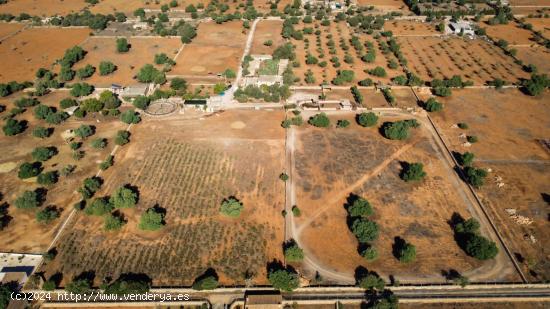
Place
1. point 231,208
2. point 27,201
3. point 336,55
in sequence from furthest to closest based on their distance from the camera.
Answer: point 336,55
point 27,201
point 231,208

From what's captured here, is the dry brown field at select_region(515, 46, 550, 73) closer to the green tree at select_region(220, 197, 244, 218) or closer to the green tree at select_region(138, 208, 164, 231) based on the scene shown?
the green tree at select_region(220, 197, 244, 218)

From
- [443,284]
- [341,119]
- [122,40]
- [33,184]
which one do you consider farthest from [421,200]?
[122,40]

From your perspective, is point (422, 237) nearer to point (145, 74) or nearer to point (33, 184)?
point (33, 184)

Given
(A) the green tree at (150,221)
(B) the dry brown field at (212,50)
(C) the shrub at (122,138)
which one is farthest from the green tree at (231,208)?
(B) the dry brown field at (212,50)

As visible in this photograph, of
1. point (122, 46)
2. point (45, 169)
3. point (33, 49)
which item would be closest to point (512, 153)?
point (45, 169)

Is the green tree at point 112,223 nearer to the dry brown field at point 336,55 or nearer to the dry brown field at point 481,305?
the dry brown field at point 481,305

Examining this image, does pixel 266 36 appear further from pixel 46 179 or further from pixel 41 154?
pixel 46 179
